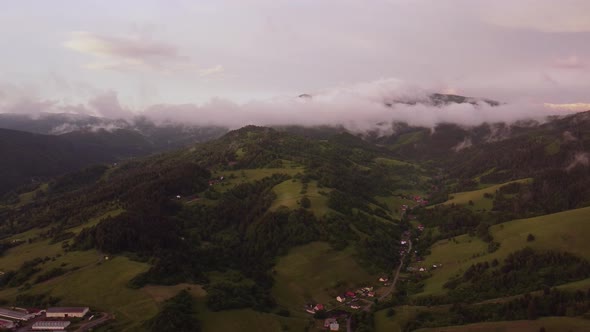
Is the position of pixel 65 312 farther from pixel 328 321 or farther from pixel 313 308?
pixel 328 321

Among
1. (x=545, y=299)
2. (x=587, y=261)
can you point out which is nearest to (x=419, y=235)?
(x=587, y=261)

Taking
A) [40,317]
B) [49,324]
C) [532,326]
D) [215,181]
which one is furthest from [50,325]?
[215,181]

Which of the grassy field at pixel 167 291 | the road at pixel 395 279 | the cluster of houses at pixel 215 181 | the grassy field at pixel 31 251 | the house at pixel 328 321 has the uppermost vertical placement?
the cluster of houses at pixel 215 181

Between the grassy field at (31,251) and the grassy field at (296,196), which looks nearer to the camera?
the grassy field at (31,251)

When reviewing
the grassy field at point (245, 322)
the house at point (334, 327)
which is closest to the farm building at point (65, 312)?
the grassy field at point (245, 322)

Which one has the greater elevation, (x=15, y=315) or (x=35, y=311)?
(x=15, y=315)

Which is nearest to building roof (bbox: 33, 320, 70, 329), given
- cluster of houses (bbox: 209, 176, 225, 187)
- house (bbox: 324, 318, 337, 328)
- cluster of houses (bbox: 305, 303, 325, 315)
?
house (bbox: 324, 318, 337, 328)

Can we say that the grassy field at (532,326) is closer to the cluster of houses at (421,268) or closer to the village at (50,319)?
the cluster of houses at (421,268)
